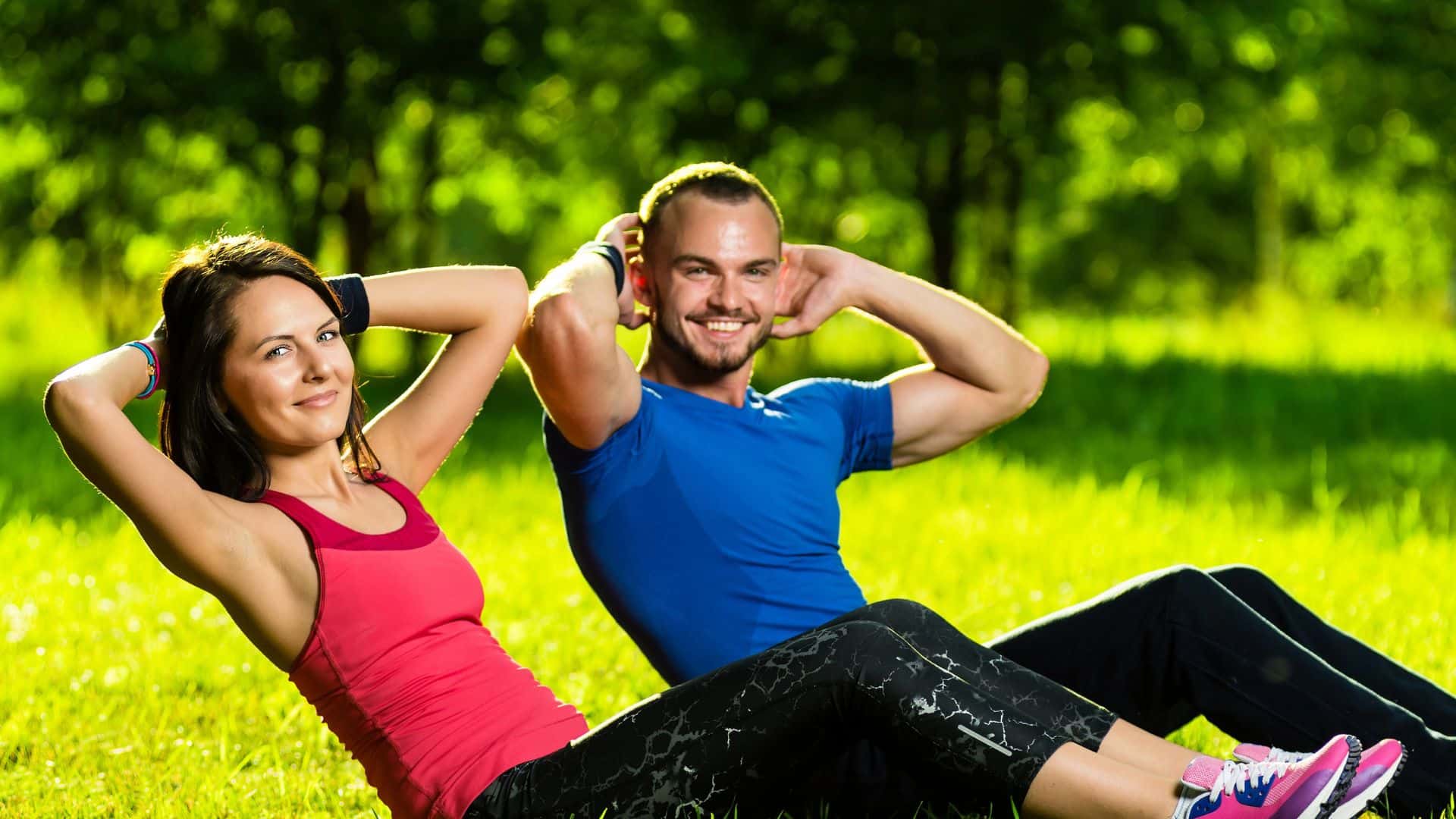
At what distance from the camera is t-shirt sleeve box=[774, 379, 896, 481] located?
4.21 meters

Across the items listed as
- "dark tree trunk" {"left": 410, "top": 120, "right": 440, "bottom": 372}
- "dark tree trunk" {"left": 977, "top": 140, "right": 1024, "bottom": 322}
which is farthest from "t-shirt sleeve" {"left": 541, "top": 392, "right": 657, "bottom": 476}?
"dark tree trunk" {"left": 977, "top": 140, "right": 1024, "bottom": 322}

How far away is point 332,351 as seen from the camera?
3.14 m

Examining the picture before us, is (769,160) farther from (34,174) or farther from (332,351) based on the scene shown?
(332,351)

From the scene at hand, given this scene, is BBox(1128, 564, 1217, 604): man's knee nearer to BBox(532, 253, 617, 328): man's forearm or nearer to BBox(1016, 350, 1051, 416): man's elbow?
BBox(1016, 350, 1051, 416): man's elbow

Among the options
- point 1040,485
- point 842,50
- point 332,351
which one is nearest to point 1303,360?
point 842,50

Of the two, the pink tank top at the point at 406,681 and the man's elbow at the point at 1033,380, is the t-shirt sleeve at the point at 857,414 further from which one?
the pink tank top at the point at 406,681

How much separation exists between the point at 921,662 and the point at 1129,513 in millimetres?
4987

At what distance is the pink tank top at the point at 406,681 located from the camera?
9.94 ft

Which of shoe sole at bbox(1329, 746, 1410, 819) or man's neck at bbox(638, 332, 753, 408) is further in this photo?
man's neck at bbox(638, 332, 753, 408)

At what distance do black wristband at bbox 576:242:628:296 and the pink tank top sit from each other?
3.08 ft

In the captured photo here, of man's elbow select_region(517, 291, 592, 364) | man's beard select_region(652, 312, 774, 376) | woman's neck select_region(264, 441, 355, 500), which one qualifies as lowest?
woman's neck select_region(264, 441, 355, 500)

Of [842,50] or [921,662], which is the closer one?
[921,662]

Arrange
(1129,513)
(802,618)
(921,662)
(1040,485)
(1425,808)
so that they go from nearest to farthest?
(921,662) < (1425,808) < (802,618) < (1129,513) < (1040,485)

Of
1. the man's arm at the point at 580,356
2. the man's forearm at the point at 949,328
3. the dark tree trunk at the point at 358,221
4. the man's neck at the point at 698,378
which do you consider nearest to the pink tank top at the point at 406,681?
the man's arm at the point at 580,356
